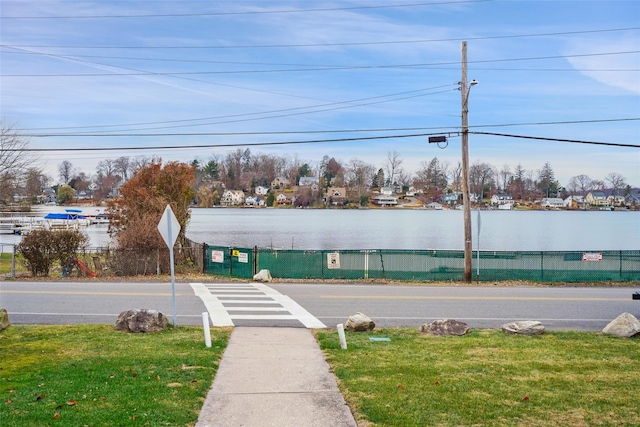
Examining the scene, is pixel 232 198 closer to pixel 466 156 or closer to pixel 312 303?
pixel 466 156

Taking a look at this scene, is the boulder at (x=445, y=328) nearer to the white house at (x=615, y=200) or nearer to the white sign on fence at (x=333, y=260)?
the white sign on fence at (x=333, y=260)

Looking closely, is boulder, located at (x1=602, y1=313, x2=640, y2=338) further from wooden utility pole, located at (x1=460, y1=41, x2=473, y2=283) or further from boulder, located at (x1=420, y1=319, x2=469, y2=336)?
wooden utility pole, located at (x1=460, y1=41, x2=473, y2=283)

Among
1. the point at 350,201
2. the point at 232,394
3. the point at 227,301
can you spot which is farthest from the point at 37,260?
the point at 350,201

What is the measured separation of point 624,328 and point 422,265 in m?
15.0

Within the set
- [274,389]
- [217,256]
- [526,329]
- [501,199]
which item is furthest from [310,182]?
[274,389]

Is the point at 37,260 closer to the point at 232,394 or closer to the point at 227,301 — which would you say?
the point at 227,301

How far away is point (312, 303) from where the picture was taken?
18.0 meters

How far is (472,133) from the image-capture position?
1037 inches

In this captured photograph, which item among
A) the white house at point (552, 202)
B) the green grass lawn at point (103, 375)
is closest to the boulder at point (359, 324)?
the green grass lawn at point (103, 375)

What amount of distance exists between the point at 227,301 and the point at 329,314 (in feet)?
11.4

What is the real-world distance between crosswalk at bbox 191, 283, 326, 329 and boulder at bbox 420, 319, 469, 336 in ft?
8.35

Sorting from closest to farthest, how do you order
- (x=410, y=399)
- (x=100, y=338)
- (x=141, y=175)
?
(x=410, y=399)
(x=100, y=338)
(x=141, y=175)

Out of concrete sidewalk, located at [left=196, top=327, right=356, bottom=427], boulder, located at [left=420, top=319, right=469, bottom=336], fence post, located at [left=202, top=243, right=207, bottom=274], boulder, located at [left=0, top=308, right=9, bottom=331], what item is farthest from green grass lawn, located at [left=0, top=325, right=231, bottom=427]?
fence post, located at [left=202, top=243, right=207, bottom=274]

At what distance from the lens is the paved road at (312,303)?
599 inches
